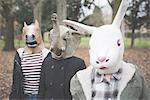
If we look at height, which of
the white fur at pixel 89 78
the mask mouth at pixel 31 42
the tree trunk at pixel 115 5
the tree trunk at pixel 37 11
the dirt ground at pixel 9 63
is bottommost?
the dirt ground at pixel 9 63

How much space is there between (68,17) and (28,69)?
2332mm

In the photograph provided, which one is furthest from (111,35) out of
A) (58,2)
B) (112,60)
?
(58,2)

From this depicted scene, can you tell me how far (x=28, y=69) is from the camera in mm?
2865

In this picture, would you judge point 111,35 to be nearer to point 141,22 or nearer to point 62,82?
point 62,82

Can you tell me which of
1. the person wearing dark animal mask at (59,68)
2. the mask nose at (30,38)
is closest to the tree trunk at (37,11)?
the mask nose at (30,38)

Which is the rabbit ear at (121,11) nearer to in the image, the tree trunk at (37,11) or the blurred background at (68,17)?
the blurred background at (68,17)

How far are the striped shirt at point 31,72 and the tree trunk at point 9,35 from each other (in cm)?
276

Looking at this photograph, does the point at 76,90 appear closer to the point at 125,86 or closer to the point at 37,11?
the point at 125,86

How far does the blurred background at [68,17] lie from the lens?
16.6 feet

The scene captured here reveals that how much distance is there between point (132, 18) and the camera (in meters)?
5.40

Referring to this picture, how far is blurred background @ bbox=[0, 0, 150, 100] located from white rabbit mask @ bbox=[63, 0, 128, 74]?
243cm

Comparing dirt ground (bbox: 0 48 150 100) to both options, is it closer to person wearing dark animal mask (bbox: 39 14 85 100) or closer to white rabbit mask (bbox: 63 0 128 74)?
person wearing dark animal mask (bbox: 39 14 85 100)

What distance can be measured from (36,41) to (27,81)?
1.06ft

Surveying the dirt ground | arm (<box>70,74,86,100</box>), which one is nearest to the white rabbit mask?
arm (<box>70,74,86,100</box>)
